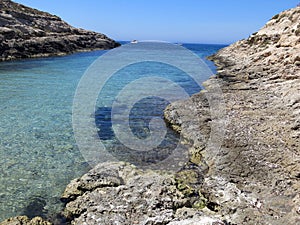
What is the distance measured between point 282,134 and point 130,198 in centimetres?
717

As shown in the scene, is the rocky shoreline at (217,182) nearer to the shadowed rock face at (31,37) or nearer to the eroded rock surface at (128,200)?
the eroded rock surface at (128,200)

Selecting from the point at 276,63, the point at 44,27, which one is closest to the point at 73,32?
the point at 44,27

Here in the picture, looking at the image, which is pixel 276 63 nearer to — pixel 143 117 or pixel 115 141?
pixel 143 117

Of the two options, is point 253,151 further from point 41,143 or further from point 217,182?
point 41,143

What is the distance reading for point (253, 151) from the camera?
1027cm

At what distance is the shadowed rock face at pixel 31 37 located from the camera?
5335 centimetres

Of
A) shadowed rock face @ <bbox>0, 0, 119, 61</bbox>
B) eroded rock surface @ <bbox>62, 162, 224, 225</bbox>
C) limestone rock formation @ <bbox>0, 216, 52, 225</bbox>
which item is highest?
shadowed rock face @ <bbox>0, 0, 119, 61</bbox>

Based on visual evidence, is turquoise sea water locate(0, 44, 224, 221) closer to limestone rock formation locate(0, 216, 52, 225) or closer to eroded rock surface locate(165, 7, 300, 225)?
limestone rock formation locate(0, 216, 52, 225)

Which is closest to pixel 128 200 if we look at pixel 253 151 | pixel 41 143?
pixel 253 151

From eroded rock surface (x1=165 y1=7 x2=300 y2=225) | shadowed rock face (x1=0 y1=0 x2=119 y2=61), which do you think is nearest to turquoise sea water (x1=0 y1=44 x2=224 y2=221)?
eroded rock surface (x1=165 y1=7 x2=300 y2=225)

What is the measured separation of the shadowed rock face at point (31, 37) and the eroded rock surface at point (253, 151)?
150 ft

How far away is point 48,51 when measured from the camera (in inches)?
2467

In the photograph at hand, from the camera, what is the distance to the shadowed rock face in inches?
2101

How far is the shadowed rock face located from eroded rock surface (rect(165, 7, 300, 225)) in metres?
45.8
